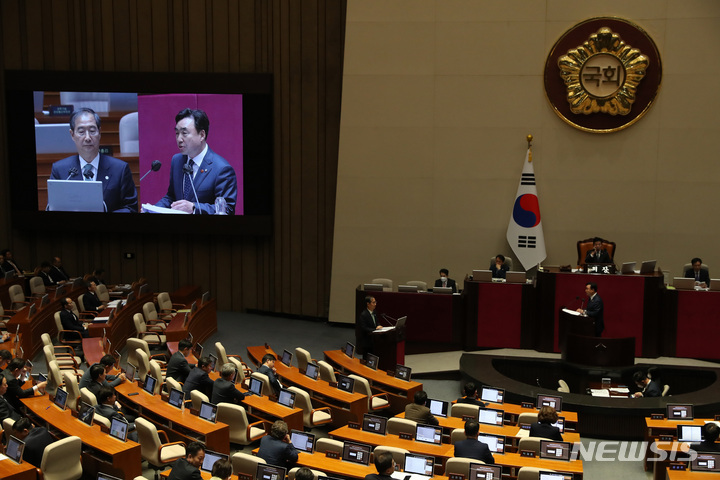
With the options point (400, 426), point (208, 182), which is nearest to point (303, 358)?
point (400, 426)

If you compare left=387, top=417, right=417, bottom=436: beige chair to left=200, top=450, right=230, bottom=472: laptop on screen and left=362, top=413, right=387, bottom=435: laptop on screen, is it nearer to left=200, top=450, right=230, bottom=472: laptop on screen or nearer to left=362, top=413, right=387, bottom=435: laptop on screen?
left=362, top=413, right=387, bottom=435: laptop on screen

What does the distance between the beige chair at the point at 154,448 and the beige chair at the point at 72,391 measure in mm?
1494

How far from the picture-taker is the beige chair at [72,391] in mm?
9484

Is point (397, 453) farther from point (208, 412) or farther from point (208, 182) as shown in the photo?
point (208, 182)

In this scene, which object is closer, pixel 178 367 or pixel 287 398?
pixel 287 398

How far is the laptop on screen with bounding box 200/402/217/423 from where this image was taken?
28.9 feet

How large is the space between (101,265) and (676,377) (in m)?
11.7

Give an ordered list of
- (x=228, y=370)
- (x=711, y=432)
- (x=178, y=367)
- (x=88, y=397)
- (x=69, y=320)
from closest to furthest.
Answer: (x=711, y=432) → (x=88, y=397) → (x=228, y=370) → (x=178, y=367) → (x=69, y=320)

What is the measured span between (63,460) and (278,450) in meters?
2.09

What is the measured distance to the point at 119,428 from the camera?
815 cm

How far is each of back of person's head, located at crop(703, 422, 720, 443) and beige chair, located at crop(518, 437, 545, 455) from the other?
160 centimetres

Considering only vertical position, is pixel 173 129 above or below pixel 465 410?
above

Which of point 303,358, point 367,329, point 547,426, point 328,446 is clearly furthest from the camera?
point 367,329

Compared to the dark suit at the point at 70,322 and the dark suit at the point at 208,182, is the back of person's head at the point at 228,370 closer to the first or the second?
the dark suit at the point at 70,322
